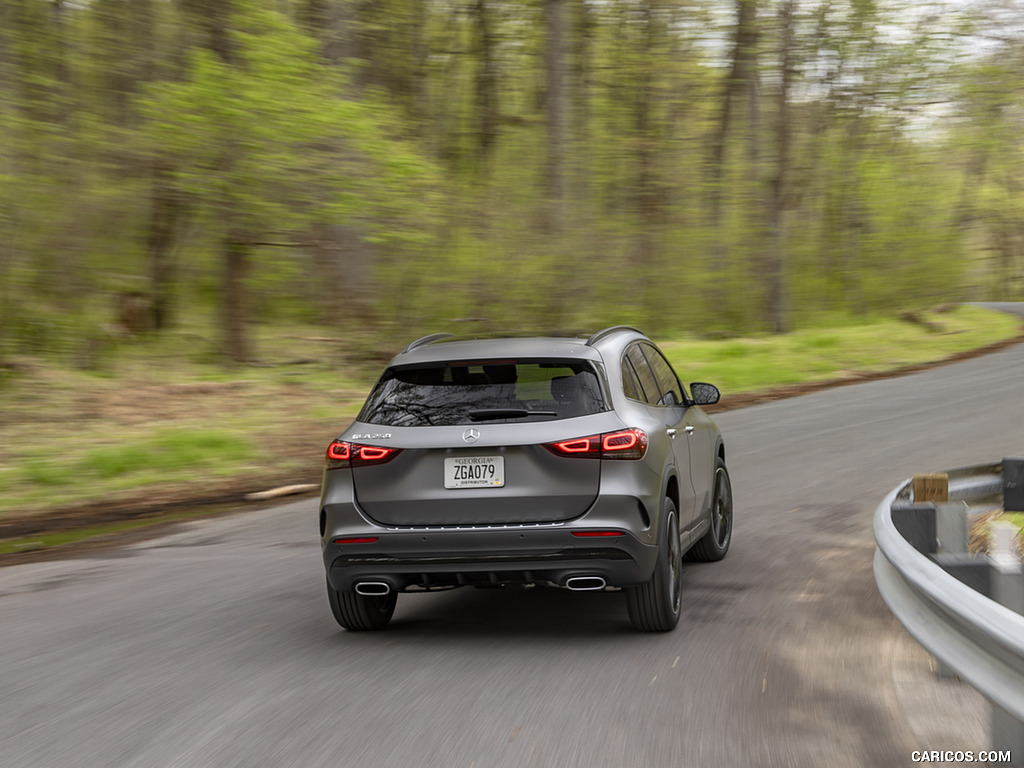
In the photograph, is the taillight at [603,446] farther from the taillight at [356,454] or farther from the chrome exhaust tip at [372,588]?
the chrome exhaust tip at [372,588]

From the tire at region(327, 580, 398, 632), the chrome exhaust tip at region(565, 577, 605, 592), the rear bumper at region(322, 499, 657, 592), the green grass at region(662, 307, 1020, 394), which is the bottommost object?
the green grass at region(662, 307, 1020, 394)

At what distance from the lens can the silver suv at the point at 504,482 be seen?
571 centimetres

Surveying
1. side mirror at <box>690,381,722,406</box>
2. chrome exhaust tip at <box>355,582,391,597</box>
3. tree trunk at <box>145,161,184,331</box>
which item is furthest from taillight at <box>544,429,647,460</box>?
tree trunk at <box>145,161,184,331</box>

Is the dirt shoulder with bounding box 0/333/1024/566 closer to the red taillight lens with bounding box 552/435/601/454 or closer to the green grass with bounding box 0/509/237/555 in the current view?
the green grass with bounding box 0/509/237/555

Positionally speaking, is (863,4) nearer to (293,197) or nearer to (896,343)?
(896,343)

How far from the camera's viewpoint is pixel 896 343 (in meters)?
32.7

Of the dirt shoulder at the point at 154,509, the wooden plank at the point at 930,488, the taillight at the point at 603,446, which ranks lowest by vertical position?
the dirt shoulder at the point at 154,509

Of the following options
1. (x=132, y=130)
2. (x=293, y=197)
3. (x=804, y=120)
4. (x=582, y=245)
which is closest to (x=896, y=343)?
(x=804, y=120)

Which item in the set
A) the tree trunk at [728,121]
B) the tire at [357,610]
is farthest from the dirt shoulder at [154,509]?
the tree trunk at [728,121]

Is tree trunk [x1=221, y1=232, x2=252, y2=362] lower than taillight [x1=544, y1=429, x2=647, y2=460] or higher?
lower

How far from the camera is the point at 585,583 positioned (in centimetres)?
575

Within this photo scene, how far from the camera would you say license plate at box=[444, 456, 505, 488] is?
225 inches

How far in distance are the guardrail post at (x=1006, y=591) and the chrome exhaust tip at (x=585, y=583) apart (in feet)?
6.53

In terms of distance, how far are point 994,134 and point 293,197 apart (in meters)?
24.8
